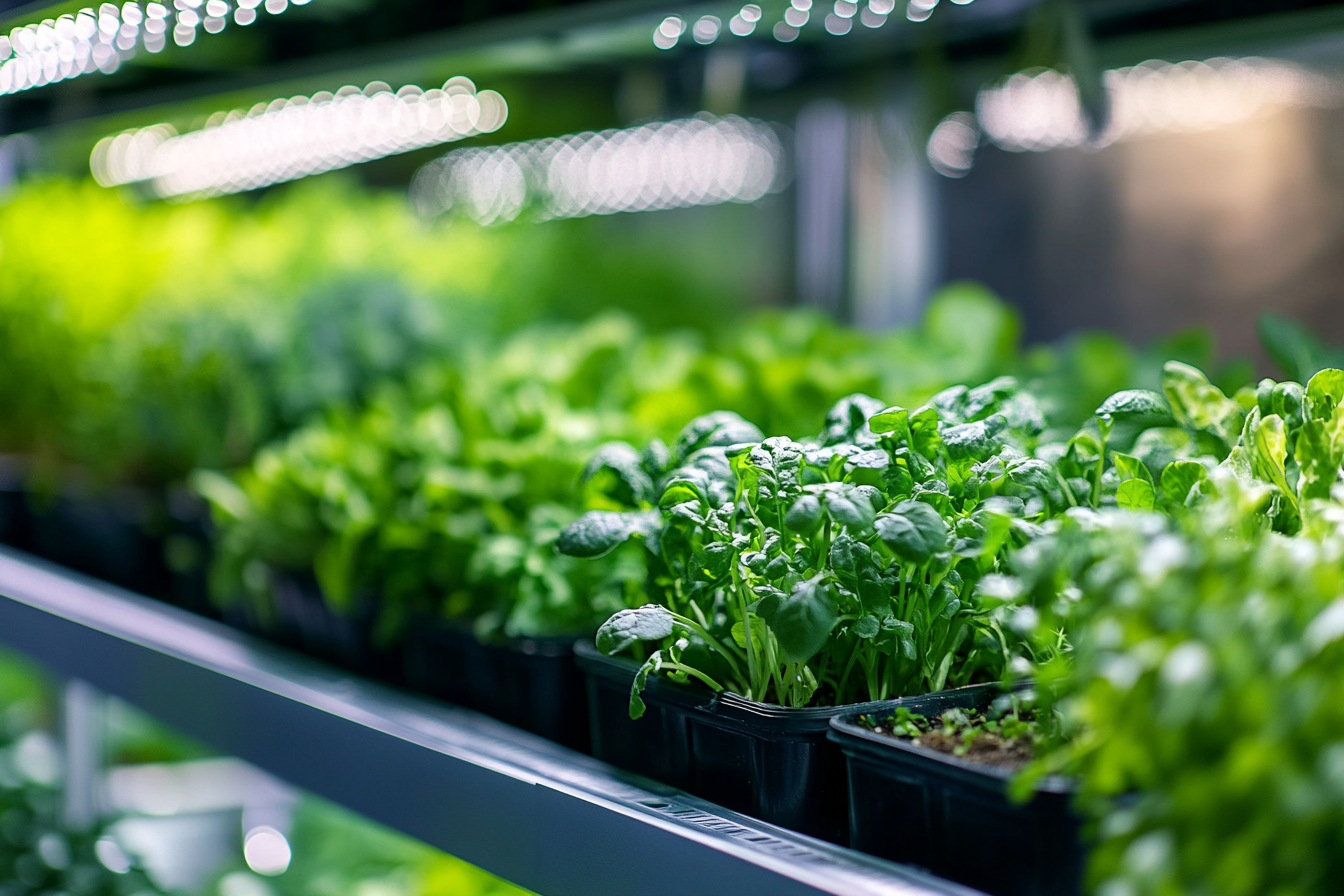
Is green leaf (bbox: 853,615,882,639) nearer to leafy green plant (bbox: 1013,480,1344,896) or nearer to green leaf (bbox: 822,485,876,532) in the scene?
green leaf (bbox: 822,485,876,532)

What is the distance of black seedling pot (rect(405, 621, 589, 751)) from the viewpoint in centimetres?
81

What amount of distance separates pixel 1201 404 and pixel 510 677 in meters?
0.49

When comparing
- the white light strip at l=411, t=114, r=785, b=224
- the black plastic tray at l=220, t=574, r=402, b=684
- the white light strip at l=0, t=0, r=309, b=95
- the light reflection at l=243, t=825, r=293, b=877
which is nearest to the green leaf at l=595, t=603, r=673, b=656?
the black plastic tray at l=220, t=574, r=402, b=684

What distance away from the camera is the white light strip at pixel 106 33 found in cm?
102

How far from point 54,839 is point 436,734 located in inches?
35.2

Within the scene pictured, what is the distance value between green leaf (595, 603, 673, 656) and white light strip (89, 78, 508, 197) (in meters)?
0.90

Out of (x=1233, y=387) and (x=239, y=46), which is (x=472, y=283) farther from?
(x=1233, y=387)

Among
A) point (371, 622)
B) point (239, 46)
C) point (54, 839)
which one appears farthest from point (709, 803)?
point (54, 839)

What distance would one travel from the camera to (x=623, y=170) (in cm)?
204

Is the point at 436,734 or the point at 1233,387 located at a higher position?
the point at 1233,387

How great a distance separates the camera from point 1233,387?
0.92 meters

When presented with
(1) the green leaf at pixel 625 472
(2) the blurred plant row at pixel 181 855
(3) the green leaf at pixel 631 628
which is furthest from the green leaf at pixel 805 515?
(2) the blurred plant row at pixel 181 855

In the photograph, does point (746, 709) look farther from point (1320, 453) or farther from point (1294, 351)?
point (1294, 351)

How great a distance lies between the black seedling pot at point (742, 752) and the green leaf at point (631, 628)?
6 cm
